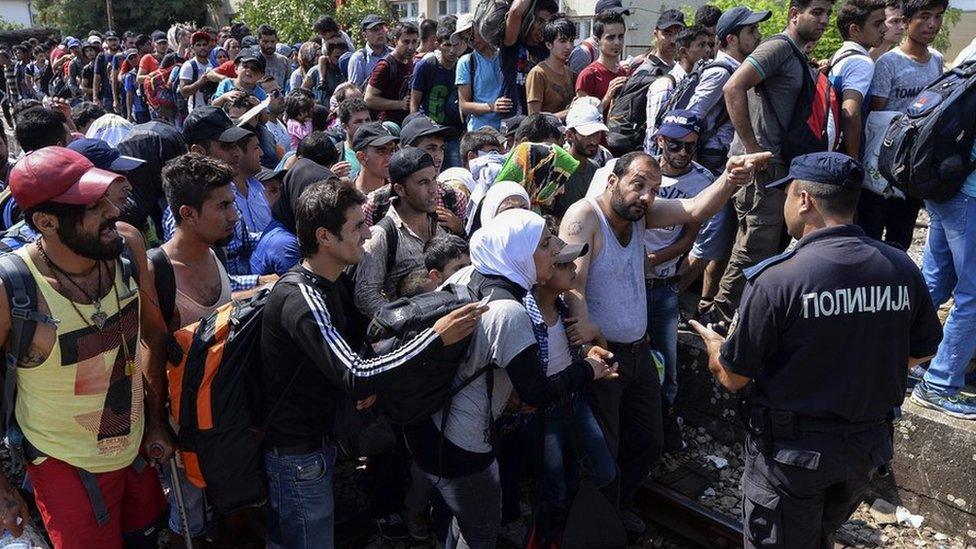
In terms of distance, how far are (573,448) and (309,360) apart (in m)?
1.64

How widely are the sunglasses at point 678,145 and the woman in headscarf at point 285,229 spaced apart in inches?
88.3

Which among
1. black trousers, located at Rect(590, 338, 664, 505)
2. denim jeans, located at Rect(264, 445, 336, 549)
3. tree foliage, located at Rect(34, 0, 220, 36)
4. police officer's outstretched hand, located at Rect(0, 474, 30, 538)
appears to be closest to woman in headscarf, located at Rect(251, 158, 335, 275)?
denim jeans, located at Rect(264, 445, 336, 549)

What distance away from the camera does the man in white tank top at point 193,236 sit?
3.54 meters

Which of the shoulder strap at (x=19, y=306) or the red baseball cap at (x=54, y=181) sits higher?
the red baseball cap at (x=54, y=181)

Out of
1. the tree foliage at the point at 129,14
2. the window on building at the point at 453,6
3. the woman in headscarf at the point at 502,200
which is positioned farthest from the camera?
the tree foliage at the point at 129,14

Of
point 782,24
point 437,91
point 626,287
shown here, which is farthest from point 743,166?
point 782,24

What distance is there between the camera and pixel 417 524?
4.29m

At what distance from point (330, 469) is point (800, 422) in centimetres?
208

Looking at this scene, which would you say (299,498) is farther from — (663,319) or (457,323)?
(663,319)

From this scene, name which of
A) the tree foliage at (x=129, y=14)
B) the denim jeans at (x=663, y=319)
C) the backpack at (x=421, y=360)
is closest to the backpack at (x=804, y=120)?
the denim jeans at (x=663, y=319)

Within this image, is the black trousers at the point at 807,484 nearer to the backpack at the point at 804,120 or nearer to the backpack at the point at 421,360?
the backpack at the point at 421,360

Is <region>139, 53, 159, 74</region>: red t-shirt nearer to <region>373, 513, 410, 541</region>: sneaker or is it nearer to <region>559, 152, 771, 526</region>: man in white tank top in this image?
<region>373, 513, 410, 541</region>: sneaker

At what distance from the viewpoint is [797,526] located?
3.30 metres

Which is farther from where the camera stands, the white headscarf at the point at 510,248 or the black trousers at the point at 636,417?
the black trousers at the point at 636,417
